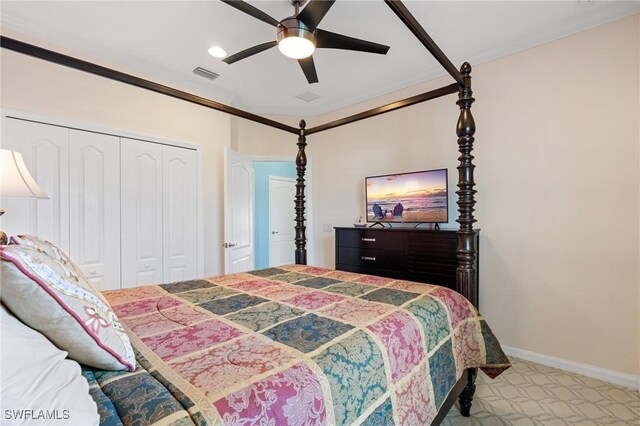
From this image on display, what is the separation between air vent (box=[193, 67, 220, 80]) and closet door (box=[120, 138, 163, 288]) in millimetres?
907

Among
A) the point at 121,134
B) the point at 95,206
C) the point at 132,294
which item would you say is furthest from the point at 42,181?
the point at 132,294

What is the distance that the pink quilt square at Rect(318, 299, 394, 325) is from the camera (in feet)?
3.98

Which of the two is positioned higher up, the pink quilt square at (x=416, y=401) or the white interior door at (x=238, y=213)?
the white interior door at (x=238, y=213)

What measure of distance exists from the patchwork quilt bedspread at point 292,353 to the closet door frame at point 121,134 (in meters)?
1.68

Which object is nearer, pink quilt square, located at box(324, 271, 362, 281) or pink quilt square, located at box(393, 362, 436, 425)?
pink quilt square, located at box(393, 362, 436, 425)

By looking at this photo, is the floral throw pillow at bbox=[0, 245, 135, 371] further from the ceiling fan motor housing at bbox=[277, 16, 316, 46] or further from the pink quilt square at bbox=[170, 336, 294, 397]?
the ceiling fan motor housing at bbox=[277, 16, 316, 46]

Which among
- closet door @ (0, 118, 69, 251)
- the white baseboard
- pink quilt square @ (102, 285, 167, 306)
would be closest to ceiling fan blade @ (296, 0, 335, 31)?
pink quilt square @ (102, 285, 167, 306)

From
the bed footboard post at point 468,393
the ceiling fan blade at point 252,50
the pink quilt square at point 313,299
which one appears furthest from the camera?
the ceiling fan blade at point 252,50

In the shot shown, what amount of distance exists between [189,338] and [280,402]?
1.50ft

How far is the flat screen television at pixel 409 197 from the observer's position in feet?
9.32

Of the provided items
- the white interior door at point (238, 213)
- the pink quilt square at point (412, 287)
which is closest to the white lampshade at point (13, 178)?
the white interior door at point (238, 213)

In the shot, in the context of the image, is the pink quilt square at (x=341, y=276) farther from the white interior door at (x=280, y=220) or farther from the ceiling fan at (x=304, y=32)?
the white interior door at (x=280, y=220)

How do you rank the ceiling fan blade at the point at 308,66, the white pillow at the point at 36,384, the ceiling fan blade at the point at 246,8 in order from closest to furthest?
the white pillow at the point at 36,384 → the ceiling fan blade at the point at 246,8 → the ceiling fan blade at the point at 308,66

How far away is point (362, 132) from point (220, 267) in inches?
99.1
